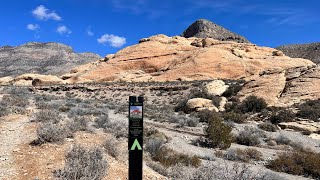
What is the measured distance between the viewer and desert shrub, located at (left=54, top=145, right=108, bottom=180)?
689 cm

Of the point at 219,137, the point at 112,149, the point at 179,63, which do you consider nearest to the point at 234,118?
the point at 219,137

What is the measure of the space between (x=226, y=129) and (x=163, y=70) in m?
42.6

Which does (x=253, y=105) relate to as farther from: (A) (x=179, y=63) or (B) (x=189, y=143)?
(A) (x=179, y=63)

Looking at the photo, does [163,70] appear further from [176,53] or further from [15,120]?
[15,120]

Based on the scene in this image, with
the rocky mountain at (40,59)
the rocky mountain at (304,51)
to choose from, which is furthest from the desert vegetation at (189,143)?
the rocky mountain at (40,59)

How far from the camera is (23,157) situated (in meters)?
8.66

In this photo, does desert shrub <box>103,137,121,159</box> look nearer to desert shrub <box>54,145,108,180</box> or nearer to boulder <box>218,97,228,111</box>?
desert shrub <box>54,145,108,180</box>

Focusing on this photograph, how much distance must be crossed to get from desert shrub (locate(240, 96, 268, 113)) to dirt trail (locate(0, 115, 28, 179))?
17.2m

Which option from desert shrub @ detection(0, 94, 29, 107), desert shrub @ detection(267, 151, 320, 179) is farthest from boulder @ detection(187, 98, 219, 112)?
desert shrub @ detection(267, 151, 320, 179)

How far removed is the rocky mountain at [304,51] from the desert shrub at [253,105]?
172 ft

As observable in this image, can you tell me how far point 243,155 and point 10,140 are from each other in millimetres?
8120

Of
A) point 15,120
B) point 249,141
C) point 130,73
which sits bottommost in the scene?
point 249,141

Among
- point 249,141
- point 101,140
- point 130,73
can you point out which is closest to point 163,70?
point 130,73

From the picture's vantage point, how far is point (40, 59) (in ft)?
467
